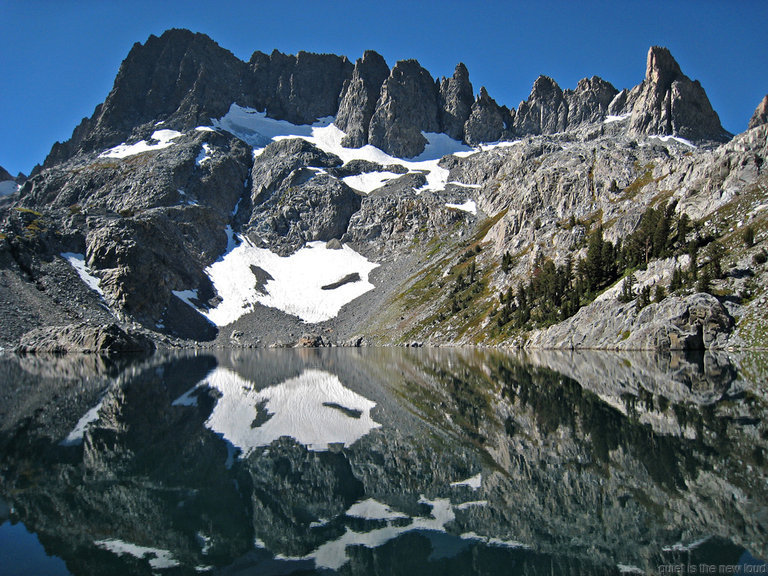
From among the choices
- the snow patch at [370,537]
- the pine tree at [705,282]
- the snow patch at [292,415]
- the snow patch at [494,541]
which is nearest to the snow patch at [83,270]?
the snow patch at [292,415]

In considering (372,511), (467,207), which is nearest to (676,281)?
(372,511)

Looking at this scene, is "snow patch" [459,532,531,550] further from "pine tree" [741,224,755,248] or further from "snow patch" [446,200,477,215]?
"snow patch" [446,200,477,215]

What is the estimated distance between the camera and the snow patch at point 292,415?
795 inches

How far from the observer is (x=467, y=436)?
61.7ft

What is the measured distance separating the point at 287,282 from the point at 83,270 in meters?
67.0

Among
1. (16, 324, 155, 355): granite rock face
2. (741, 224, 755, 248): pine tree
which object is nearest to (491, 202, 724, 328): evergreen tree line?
(741, 224, 755, 248): pine tree

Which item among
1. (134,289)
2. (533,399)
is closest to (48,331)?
(134,289)

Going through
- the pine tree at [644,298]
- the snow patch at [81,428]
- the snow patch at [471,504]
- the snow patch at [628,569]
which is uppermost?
the pine tree at [644,298]

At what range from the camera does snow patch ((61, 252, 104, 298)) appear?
12865 centimetres

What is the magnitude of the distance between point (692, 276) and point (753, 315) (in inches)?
458

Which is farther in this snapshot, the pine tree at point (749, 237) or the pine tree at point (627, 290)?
the pine tree at point (627, 290)

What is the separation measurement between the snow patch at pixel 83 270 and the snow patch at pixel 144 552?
13698 centimetres

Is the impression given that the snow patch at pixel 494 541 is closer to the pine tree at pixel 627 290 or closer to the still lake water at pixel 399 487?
the still lake water at pixel 399 487

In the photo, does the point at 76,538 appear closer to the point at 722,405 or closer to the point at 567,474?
the point at 567,474
